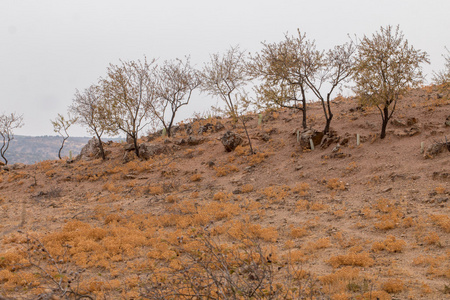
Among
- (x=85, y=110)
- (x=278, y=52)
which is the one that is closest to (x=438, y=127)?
(x=278, y=52)

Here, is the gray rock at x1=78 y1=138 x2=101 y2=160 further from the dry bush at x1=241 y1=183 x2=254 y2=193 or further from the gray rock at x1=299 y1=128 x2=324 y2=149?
the gray rock at x1=299 y1=128 x2=324 y2=149

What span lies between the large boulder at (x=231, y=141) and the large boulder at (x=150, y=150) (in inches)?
236

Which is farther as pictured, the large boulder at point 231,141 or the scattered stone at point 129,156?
the scattered stone at point 129,156

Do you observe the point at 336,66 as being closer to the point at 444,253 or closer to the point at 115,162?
the point at 444,253

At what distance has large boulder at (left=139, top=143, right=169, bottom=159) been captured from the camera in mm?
26573

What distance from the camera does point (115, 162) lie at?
90.0 feet

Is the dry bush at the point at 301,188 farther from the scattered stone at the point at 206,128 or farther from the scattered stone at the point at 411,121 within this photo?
the scattered stone at the point at 206,128

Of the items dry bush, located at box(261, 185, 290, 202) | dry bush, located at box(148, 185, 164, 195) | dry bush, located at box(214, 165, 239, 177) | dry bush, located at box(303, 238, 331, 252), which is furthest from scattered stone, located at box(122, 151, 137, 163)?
dry bush, located at box(303, 238, 331, 252)

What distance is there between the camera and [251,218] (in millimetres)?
12742

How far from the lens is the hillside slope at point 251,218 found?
6.41 metres

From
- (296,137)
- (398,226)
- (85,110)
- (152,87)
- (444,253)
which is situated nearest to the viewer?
(444,253)

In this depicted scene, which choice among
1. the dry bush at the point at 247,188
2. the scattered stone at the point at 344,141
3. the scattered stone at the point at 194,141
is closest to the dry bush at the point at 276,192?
the dry bush at the point at 247,188

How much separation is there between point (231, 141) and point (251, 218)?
12.4m

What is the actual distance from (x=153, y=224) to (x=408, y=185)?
11.6m
